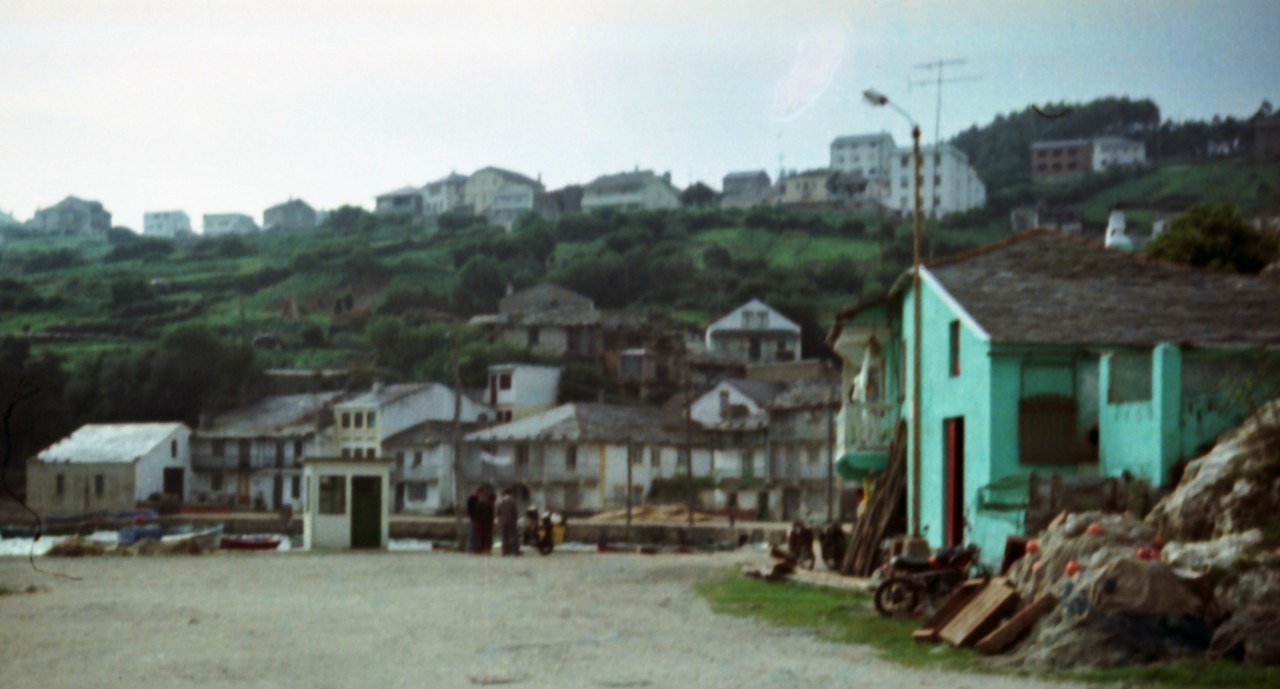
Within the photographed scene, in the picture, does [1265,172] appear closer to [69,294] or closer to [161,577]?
[161,577]

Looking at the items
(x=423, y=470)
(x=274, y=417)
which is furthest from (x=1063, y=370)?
(x=274, y=417)

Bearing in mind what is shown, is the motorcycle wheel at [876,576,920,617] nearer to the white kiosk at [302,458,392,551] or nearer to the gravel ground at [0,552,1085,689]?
the gravel ground at [0,552,1085,689]

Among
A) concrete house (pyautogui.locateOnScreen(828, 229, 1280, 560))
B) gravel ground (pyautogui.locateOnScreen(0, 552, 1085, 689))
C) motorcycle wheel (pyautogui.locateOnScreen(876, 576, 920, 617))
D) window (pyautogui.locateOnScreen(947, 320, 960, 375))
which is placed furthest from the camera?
window (pyautogui.locateOnScreen(947, 320, 960, 375))

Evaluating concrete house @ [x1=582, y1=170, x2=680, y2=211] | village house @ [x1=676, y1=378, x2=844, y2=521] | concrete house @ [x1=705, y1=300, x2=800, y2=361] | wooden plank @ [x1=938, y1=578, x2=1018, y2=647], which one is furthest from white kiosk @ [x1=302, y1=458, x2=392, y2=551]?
concrete house @ [x1=582, y1=170, x2=680, y2=211]

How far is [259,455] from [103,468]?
34.9ft

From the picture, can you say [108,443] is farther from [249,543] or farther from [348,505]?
[348,505]

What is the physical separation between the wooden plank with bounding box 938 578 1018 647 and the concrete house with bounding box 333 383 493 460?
79.7m

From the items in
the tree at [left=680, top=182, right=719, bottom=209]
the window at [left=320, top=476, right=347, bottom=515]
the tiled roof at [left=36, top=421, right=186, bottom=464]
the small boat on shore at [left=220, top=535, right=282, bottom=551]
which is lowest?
the small boat on shore at [left=220, top=535, right=282, bottom=551]

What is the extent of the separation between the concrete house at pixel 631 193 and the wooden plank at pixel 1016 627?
170615 millimetres

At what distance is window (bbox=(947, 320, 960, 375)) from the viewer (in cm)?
2539

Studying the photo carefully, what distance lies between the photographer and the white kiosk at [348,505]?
38188 millimetres

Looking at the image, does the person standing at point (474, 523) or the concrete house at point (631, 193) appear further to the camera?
the concrete house at point (631, 193)

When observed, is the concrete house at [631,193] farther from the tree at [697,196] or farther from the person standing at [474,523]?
the person standing at [474,523]

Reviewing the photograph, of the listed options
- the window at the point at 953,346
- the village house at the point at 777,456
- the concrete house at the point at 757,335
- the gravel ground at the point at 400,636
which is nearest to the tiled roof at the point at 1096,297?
the window at the point at 953,346
